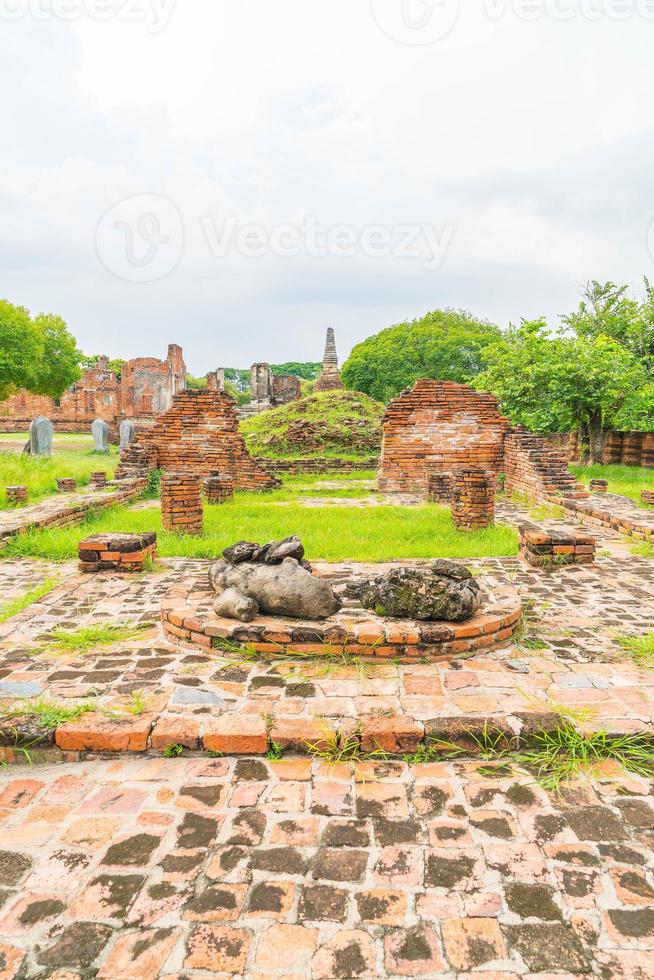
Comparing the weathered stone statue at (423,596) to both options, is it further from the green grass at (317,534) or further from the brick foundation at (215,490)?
the brick foundation at (215,490)

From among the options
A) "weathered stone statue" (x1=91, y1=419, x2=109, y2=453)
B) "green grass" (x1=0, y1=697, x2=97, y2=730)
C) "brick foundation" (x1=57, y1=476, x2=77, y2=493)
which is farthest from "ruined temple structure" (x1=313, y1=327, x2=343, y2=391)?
"green grass" (x1=0, y1=697, x2=97, y2=730)

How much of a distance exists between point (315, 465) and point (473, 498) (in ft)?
32.4

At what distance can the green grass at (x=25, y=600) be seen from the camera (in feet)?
15.1

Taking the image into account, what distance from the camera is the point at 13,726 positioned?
272 centimetres

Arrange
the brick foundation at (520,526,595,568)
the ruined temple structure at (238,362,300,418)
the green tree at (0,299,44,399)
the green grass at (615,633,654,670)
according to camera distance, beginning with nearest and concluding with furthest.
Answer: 1. the green grass at (615,633,654,670)
2. the brick foundation at (520,526,595,568)
3. the green tree at (0,299,44,399)
4. the ruined temple structure at (238,362,300,418)

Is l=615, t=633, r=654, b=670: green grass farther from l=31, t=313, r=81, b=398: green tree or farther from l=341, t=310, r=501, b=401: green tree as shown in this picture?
l=31, t=313, r=81, b=398: green tree

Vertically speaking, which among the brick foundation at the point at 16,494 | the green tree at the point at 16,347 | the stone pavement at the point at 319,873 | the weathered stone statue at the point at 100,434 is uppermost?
the green tree at the point at 16,347

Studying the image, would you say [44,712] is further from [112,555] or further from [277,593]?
[112,555]

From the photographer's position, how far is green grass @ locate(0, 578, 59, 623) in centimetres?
459

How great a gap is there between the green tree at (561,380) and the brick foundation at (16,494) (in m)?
12.8

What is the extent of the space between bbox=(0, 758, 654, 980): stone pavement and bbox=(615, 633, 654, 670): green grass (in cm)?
133

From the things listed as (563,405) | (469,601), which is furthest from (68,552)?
(563,405)

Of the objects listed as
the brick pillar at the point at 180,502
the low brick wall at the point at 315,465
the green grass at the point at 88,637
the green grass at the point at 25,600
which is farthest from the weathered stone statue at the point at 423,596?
the low brick wall at the point at 315,465

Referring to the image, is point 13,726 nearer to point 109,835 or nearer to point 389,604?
point 109,835
